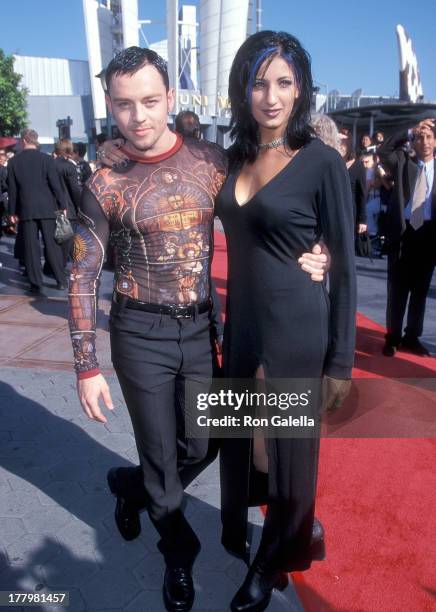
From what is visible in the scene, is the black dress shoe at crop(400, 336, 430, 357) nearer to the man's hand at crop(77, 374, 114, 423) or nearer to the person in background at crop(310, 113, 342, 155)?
the person in background at crop(310, 113, 342, 155)

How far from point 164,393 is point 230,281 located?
1.72ft

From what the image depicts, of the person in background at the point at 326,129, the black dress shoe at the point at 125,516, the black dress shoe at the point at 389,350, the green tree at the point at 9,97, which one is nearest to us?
the black dress shoe at the point at 125,516

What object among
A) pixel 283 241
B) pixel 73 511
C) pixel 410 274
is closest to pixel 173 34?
pixel 410 274

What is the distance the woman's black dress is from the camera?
5.90 feet

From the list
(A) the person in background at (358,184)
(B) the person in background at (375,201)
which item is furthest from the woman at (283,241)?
(B) the person in background at (375,201)

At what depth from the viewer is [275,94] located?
6.10ft

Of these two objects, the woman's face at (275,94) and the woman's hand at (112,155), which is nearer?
the woman's face at (275,94)

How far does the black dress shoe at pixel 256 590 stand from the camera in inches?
87.0

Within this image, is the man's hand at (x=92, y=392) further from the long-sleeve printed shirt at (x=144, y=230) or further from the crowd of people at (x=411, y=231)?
the crowd of people at (x=411, y=231)

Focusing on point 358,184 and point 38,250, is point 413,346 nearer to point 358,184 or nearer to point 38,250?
point 358,184

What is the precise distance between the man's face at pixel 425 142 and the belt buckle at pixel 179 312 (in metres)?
3.85

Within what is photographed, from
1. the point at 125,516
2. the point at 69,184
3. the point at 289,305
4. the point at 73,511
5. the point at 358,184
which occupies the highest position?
the point at 289,305

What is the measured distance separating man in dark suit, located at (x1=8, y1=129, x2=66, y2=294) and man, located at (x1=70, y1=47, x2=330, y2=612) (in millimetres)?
5874

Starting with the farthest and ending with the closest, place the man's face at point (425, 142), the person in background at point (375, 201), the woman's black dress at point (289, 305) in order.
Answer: the person in background at point (375, 201)
the man's face at point (425, 142)
the woman's black dress at point (289, 305)
